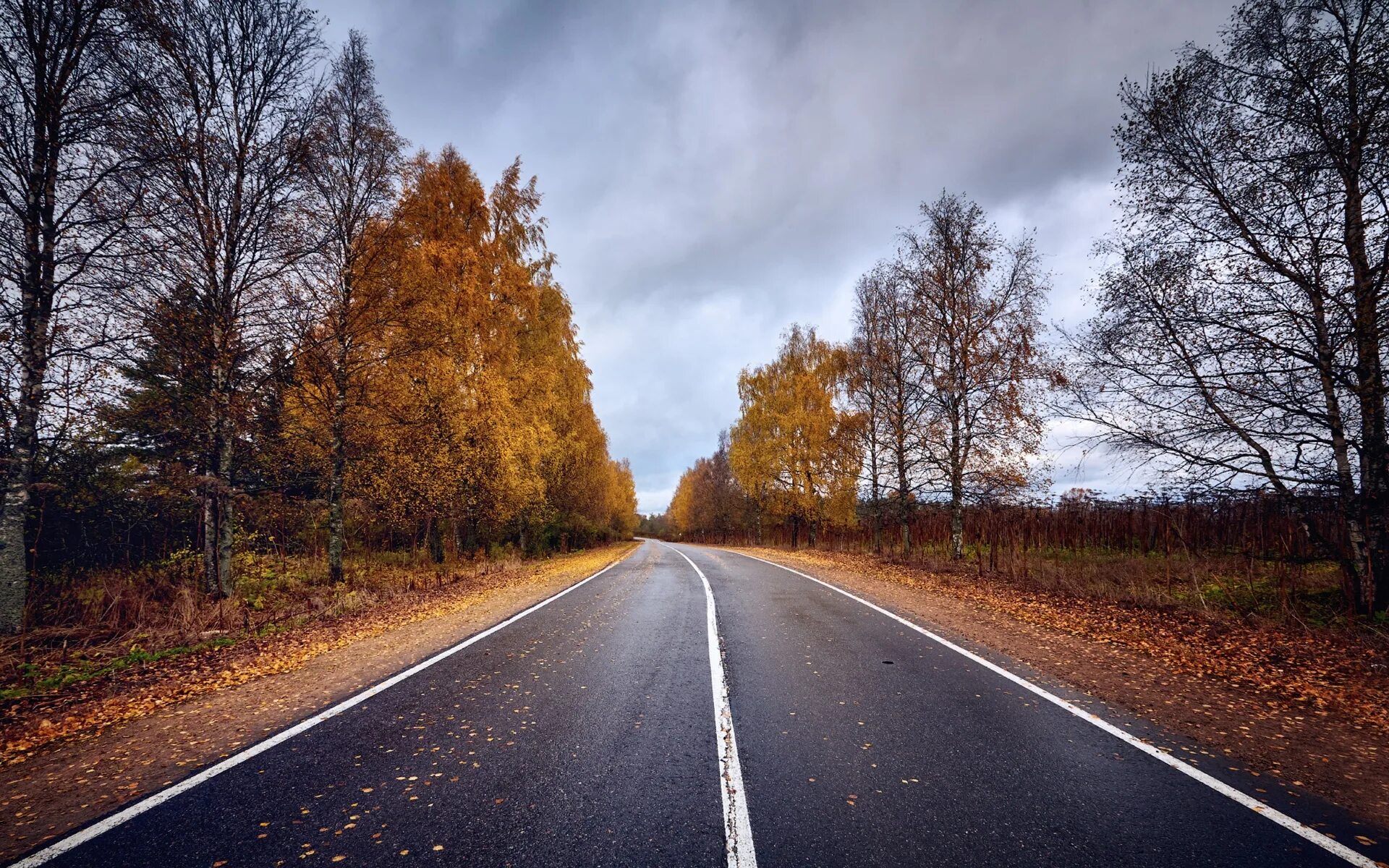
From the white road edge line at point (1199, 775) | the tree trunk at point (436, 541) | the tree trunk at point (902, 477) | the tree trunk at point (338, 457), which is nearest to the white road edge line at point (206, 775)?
the white road edge line at point (1199, 775)

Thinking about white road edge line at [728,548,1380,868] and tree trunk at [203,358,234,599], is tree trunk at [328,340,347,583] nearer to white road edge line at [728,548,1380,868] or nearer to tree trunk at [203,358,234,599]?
tree trunk at [203,358,234,599]

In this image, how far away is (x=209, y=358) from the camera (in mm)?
8977

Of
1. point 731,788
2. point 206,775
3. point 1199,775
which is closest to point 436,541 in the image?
point 206,775

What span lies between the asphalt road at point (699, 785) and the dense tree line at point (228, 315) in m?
7.08

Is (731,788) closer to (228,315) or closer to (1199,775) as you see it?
(1199,775)

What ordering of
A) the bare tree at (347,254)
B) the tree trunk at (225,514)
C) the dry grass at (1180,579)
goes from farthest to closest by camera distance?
the bare tree at (347,254)
the tree trunk at (225,514)
the dry grass at (1180,579)

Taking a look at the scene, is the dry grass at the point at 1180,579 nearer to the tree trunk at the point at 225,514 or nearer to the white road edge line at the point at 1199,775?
the white road edge line at the point at 1199,775

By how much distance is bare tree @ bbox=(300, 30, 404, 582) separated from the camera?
11.6m

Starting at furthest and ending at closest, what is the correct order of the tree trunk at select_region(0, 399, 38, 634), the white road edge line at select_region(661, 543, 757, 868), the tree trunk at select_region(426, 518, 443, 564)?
the tree trunk at select_region(426, 518, 443, 564) < the tree trunk at select_region(0, 399, 38, 634) < the white road edge line at select_region(661, 543, 757, 868)

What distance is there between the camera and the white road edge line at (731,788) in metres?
2.69

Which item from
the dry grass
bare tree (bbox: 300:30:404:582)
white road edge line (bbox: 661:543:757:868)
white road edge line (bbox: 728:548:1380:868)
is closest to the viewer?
white road edge line (bbox: 661:543:757:868)

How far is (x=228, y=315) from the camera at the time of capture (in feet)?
30.9

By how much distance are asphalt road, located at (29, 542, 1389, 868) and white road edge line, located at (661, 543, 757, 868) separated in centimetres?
1

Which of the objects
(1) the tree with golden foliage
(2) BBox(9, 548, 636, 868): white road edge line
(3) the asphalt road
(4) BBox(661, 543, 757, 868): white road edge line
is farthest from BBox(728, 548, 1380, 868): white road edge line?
(1) the tree with golden foliage
